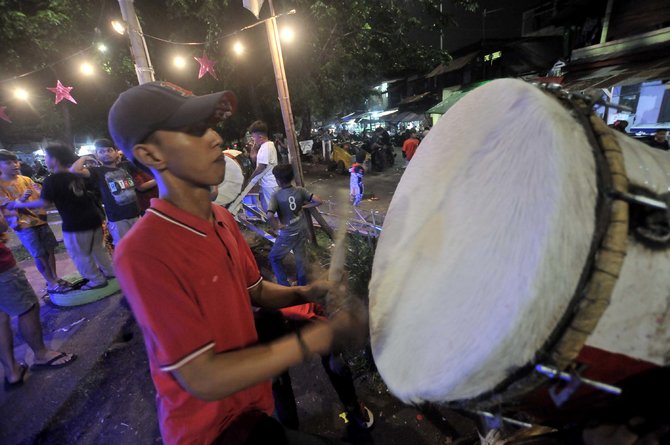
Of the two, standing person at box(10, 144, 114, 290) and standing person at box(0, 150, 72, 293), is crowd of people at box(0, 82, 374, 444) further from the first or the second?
standing person at box(0, 150, 72, 293)

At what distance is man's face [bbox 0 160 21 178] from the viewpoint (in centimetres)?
447

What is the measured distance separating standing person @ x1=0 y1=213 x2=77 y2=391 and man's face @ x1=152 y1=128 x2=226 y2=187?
11.0 ft

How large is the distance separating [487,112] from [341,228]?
840 mm

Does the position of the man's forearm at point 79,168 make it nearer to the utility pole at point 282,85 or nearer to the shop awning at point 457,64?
the utility pole at point 282,85

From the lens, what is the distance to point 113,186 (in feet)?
15.5

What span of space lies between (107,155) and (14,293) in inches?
96.4

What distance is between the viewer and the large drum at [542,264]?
72 centimetres

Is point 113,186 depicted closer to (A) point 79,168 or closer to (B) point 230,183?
(A) point 79,168

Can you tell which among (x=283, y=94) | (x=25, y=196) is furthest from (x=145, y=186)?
(x=283, y=94)

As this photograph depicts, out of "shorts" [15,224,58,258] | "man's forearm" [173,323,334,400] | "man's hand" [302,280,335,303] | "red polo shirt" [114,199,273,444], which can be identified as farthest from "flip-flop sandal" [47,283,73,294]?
"man's forearm" [173,323,334,400]

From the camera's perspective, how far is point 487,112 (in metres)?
1.02

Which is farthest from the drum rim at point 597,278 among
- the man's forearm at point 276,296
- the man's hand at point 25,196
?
the man's hand at point 25,196

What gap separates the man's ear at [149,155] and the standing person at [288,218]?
3203 millimetres

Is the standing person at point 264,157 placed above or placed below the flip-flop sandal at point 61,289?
above
